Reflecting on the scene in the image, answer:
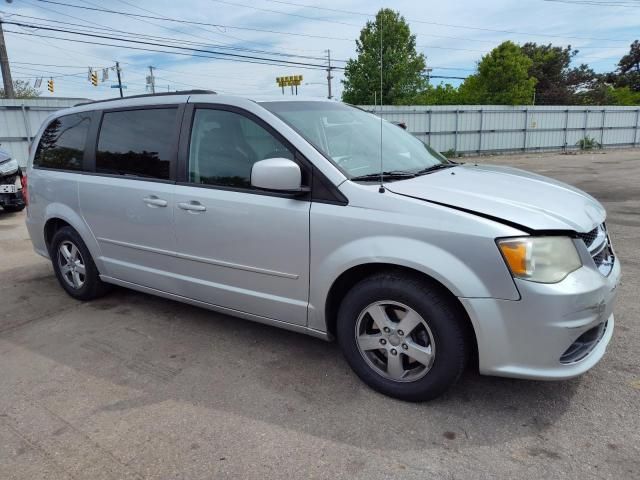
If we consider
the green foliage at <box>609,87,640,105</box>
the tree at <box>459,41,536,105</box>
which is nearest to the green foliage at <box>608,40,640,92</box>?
the green foliage at <box>609,87,640,105</box>

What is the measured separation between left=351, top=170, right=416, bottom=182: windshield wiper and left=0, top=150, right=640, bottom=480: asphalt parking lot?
4.01 feet

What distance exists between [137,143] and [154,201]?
0.58 m

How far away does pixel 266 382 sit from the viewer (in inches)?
116

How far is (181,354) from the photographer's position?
3348 mm

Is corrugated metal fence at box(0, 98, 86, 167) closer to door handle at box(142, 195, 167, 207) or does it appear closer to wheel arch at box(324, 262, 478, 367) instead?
door handle at box(142, 195, 167, 207)

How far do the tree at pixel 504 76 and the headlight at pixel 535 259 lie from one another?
3013 centimetres

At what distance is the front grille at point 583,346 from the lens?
2359 mm

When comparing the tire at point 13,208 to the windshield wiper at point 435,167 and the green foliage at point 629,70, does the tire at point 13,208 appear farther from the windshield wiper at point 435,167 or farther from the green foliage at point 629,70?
the green foliage at point 629,70

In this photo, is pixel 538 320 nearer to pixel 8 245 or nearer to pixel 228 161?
pixel 228 161

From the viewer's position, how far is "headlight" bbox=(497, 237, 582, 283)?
2.24 m

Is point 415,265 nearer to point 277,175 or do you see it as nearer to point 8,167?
point 277,175

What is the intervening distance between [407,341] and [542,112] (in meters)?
24.8

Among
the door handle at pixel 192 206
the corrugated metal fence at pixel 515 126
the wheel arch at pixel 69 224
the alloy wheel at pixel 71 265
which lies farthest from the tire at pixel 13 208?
the corrugated metal fence at pixel 515 126

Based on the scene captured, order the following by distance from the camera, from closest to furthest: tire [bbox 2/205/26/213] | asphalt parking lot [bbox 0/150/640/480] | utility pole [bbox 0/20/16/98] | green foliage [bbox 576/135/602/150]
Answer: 1. asphalt parking lot [bbox 0/150/640/480]
2. tire [bbox 2/205/26/213]
3. utility pole [bbox 0/20/16/98]
4. green foliage [bbox 576/135/602/150]
